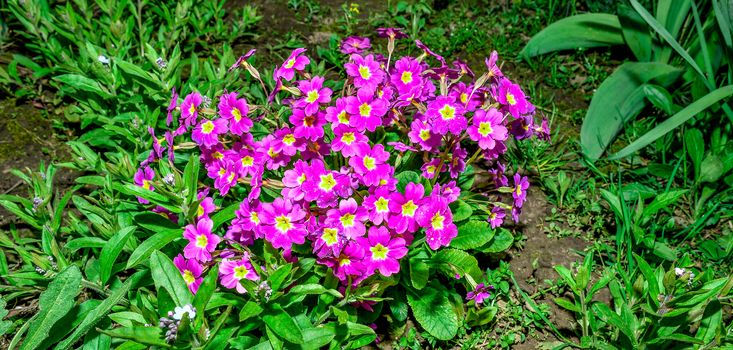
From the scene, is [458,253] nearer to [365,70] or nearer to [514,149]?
[365,70]

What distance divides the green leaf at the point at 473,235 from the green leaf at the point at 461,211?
9cm

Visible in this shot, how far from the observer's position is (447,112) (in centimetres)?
219

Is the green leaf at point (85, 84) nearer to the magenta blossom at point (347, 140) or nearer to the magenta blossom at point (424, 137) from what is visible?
the magenta blossom at point (347, 140)

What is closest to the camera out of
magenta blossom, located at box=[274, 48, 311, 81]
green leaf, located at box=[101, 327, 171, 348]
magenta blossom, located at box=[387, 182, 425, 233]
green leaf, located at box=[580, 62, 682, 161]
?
green leaf, located at box=[101, 327, 171, 348]

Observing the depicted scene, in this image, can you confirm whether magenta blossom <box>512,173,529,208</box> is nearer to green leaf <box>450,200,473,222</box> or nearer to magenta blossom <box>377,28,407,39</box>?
green leaf <box>450,200,473,222</box>

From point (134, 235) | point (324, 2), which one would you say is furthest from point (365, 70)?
point (324, 2)

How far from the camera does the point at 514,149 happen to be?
3248mm

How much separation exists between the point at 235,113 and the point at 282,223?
17.7 inches

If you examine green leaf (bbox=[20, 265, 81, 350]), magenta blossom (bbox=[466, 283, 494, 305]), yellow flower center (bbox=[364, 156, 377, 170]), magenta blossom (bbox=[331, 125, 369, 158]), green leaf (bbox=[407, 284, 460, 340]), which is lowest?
green leaf (bbox=[407, 284, 460, 340])

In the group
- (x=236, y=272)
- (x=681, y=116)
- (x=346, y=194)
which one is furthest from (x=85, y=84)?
(x=681, y=116)

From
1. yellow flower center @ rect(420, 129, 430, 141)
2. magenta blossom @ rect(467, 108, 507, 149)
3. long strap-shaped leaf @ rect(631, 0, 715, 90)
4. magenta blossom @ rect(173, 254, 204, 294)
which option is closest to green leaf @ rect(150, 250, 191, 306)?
magenta blossom @ rect(173, 254, 204, 294)

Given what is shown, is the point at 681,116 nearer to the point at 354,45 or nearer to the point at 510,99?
the point at 510,99

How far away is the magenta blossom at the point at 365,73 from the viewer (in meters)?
2.25

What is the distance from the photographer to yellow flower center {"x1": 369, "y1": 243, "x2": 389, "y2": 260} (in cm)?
216
